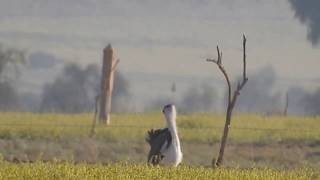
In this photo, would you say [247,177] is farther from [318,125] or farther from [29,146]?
[318,125]

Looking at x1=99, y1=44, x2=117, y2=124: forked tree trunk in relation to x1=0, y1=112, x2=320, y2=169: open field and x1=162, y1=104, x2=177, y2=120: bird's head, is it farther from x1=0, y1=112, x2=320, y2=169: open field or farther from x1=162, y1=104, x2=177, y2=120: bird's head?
x1=162, y1=104, x2=177, y2=120: bird's head

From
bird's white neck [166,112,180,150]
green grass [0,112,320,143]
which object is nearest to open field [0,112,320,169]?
green grass [0,112,320,143]

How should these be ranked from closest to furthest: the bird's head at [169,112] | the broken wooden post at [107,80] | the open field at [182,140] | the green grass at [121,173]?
the green grass at [121,173], the bird's head at [169,112], the open field at [182,140], the broken wooden post at [107,80]

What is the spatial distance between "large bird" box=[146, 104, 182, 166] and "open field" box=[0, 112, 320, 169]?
7.80 meters

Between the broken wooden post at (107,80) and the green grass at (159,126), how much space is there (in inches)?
17.8

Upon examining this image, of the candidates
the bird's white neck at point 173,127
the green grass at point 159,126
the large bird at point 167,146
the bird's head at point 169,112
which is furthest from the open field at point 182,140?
the large bird at point 167,146

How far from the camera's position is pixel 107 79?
134 feet

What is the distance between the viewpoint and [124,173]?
14719 millimetres

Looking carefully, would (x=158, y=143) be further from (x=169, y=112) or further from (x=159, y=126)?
(x=159, y=126)

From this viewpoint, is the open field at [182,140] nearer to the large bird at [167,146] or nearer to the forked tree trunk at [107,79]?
the forked tree trunk at [107,79]

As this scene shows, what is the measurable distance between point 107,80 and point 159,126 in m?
3.01

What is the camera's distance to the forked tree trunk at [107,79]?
4050 cm

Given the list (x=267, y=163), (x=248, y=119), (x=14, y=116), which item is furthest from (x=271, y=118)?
(x=267, y=163)

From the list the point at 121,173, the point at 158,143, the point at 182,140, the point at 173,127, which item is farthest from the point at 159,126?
the point at 121,173
